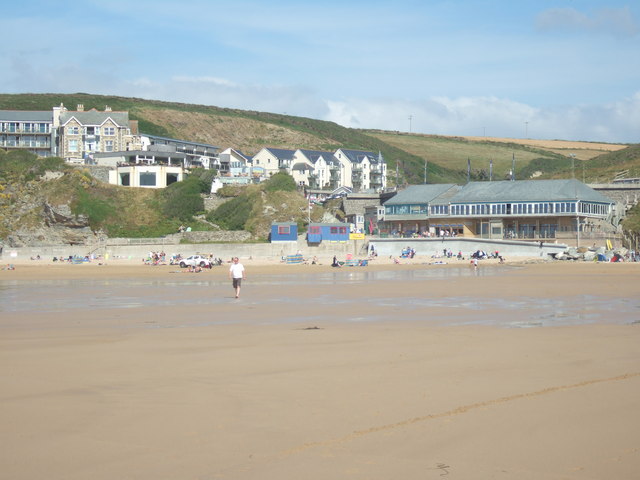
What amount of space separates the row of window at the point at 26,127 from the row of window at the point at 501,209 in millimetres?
46233

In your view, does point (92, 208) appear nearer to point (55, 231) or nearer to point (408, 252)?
Answer: point (55, 231)

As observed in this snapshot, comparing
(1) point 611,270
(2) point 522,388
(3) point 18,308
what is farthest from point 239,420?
(1) point 611,270

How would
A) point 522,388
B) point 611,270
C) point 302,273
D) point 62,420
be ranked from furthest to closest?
point 302,273, point 611,270, point 522,388, point 62,420

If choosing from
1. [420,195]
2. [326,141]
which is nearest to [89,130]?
[420,195]

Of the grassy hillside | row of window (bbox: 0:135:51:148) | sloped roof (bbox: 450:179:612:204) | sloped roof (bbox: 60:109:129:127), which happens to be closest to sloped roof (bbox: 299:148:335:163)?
the grassy hillside

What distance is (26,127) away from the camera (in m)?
88.2

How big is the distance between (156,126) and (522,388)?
11567 centimetres

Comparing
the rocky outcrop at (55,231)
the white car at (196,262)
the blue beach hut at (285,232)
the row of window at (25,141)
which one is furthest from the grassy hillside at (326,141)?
the white car at (196,262)

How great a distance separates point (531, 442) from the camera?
6250mm

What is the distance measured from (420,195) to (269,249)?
17560mm

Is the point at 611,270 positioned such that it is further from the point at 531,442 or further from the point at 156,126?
the point at 156,126

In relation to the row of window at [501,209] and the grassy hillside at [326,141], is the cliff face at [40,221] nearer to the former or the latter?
the row of window at [501,209]

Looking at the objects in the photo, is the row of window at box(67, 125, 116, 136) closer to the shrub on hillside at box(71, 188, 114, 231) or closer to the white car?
the shrub on hillside at box(71, 188, 114, 231)

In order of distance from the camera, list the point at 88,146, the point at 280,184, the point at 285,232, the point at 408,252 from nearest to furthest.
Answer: the point at 408,252 → the point at 285,232 → the point at 280,184 → the point at 88,146
